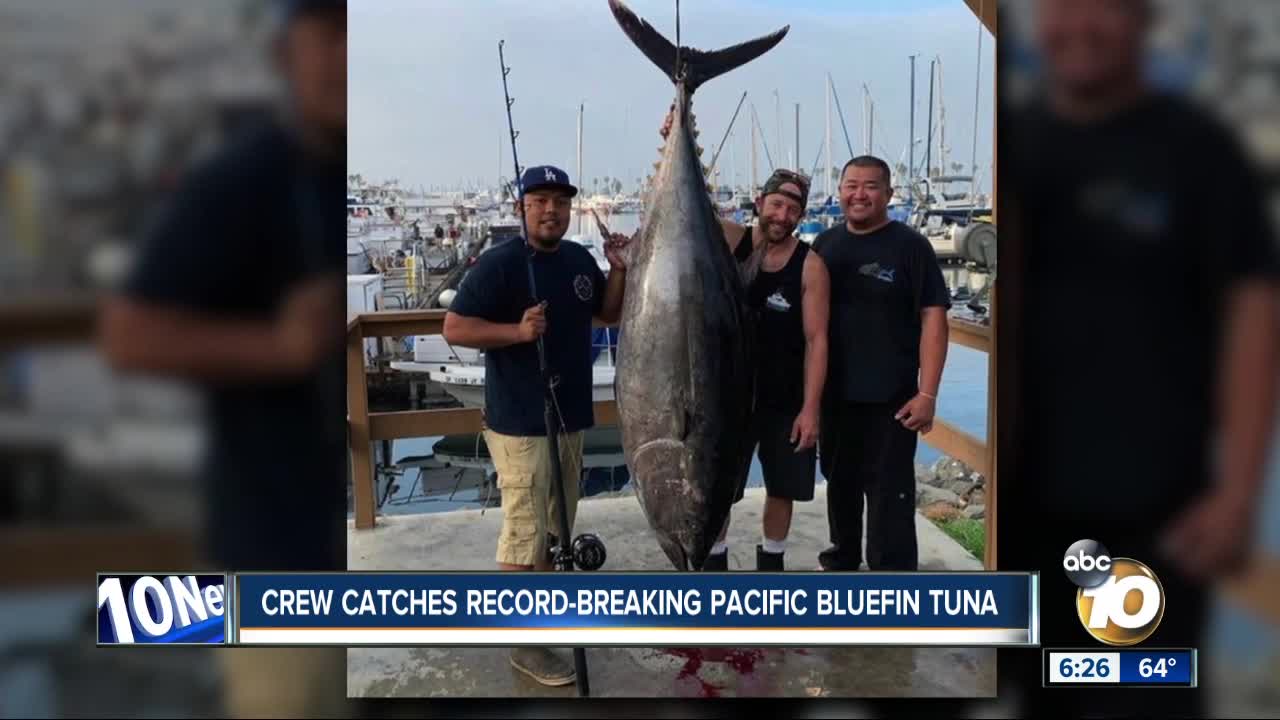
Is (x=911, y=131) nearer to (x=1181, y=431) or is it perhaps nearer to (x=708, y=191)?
(x=708, y=191)

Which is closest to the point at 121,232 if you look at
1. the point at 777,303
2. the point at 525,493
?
the point at 525,493

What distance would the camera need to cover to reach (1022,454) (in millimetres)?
2287

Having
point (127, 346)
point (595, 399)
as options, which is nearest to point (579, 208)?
Answer: point (595, 399)

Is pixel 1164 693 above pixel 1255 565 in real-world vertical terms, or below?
below

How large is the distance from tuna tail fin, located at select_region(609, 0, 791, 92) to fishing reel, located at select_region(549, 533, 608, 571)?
1.26 m

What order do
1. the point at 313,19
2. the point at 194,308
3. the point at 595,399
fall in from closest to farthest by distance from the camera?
the point at 194,308 < the point at 313,19 < the point at 595,399

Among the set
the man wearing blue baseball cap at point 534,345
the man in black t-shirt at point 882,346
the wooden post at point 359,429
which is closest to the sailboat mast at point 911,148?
the man in black t-shirt at point 882,346

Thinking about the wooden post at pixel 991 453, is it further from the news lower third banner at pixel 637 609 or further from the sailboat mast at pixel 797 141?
the sailboat mast at pixel 797 141

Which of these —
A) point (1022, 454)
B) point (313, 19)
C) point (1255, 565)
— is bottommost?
point (1255, 565)

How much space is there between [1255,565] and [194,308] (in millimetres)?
2477

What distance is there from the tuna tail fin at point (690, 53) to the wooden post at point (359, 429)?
1.11 m

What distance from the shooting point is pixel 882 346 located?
268 cm

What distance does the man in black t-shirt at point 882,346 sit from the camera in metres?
2.63

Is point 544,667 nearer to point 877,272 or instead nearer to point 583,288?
point 583,288
